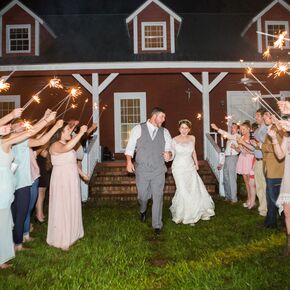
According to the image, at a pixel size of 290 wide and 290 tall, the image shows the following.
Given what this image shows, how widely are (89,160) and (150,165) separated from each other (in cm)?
438

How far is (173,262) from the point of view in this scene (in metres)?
5.22

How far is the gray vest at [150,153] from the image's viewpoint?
7.20 m

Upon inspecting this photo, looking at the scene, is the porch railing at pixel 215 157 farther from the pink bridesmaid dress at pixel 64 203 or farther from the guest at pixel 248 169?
the pink bridesmaid dress at pixel 64 203

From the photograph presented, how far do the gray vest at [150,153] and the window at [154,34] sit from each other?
28.5 feet

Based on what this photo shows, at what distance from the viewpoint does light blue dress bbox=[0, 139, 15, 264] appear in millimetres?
4766

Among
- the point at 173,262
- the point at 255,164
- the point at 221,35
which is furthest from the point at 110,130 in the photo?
the point at 173,262

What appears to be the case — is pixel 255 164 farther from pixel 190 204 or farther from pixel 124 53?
pixel 124 53

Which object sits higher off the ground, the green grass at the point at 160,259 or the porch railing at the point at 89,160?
the porch railing at the point at 89,160

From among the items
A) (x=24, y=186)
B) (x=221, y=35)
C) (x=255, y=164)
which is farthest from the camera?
(x=221, y=35)

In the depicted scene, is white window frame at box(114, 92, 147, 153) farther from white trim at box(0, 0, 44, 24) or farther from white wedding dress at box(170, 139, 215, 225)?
white wedding dress at box(170, 139, 215, 225)

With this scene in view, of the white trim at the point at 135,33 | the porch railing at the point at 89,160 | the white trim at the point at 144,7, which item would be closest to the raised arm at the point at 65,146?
the porch railing at the point at 89,160

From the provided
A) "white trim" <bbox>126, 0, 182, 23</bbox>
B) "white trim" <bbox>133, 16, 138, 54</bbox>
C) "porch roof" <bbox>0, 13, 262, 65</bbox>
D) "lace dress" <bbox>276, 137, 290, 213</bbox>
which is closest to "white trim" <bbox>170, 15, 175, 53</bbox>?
"white trim" <bbox>126, 0, 182, 23</bbox>

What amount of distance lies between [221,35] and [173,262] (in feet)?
43.3

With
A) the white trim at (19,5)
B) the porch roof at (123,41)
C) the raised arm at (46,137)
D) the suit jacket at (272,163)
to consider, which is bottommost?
the suit jacket at (272,163)
